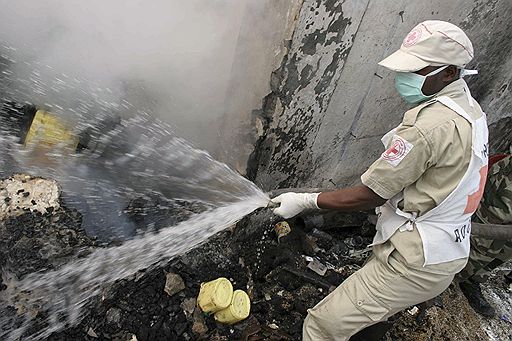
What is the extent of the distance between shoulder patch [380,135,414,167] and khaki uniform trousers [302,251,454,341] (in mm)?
681

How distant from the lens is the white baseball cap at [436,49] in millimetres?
2389

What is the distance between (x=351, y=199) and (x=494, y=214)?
2239mm

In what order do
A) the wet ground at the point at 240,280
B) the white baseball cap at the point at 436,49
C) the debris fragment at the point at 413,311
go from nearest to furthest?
1. the white baseball cap at the point at 436,49
2. the wet ground at the point at 240,280
3. the debris fragment at the point at 413,311

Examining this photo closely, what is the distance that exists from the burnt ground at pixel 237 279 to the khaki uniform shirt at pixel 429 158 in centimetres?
145

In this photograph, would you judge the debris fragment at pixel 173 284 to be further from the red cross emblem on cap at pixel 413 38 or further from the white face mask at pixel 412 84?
the red cross emblem on cap at pixel 413 38

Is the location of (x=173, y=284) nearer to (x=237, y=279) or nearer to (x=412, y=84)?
(x=237, y=279)

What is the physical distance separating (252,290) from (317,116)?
4.81 ft

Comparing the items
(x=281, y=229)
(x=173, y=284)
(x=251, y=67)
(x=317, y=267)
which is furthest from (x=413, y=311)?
(x=251, y=67)

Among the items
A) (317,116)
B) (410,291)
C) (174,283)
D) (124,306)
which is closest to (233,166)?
(317,116)

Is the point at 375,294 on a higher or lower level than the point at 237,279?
higher

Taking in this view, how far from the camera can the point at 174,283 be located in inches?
130

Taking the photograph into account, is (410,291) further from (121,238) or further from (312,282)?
(121,238)

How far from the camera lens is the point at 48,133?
3.21 meters

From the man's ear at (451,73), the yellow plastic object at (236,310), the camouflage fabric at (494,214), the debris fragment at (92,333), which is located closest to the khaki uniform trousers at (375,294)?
the yellow plastic object at (236,310)
